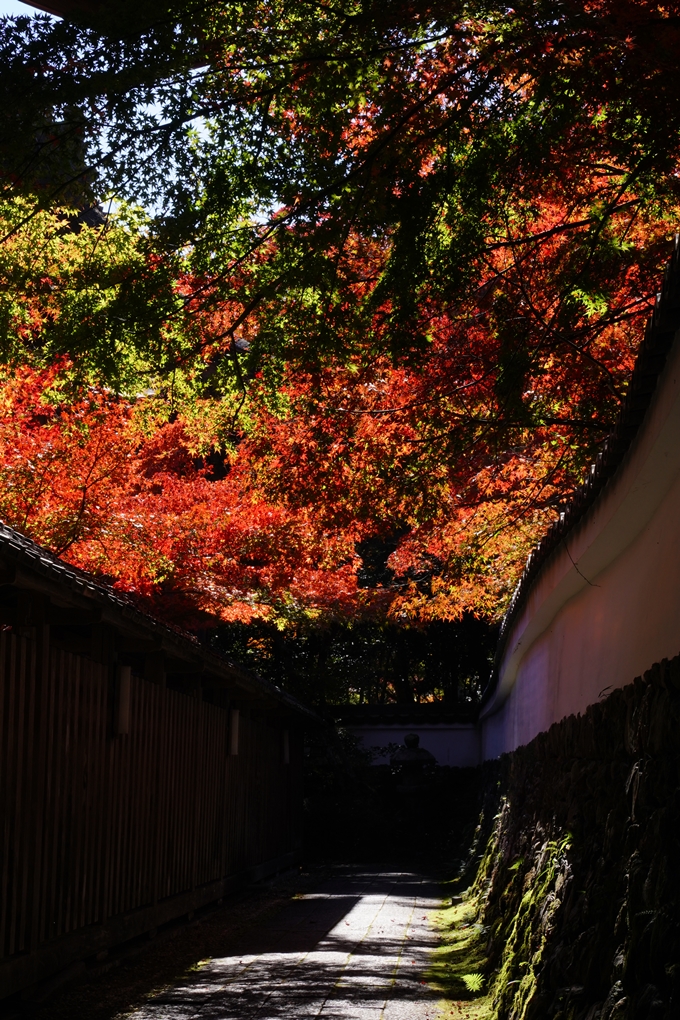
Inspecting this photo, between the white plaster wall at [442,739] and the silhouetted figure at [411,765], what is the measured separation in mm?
2410

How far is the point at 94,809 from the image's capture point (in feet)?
30.0

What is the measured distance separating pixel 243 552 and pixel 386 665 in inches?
787

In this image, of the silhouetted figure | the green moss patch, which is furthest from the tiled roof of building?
the silhouetted figure

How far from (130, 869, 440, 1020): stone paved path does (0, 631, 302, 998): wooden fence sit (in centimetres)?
96

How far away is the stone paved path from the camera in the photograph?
7.79 meters

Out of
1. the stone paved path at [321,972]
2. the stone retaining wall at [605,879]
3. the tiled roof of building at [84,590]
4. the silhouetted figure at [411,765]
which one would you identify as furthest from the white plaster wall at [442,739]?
the stone retaining wall at [605,879]

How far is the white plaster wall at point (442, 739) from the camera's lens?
30.8 m

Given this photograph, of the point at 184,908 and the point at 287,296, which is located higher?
the point at 287,296

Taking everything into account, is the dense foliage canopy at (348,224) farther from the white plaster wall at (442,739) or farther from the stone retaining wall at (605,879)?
the white plaster wall at (442,739)

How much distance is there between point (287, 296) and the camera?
27.6 ft

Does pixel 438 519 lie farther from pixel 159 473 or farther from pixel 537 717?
pixel 159 473

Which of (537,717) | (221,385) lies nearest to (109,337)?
(221,385)

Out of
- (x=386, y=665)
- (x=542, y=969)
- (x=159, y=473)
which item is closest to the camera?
(x=542, y=969)

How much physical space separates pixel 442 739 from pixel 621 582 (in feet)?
83.4
